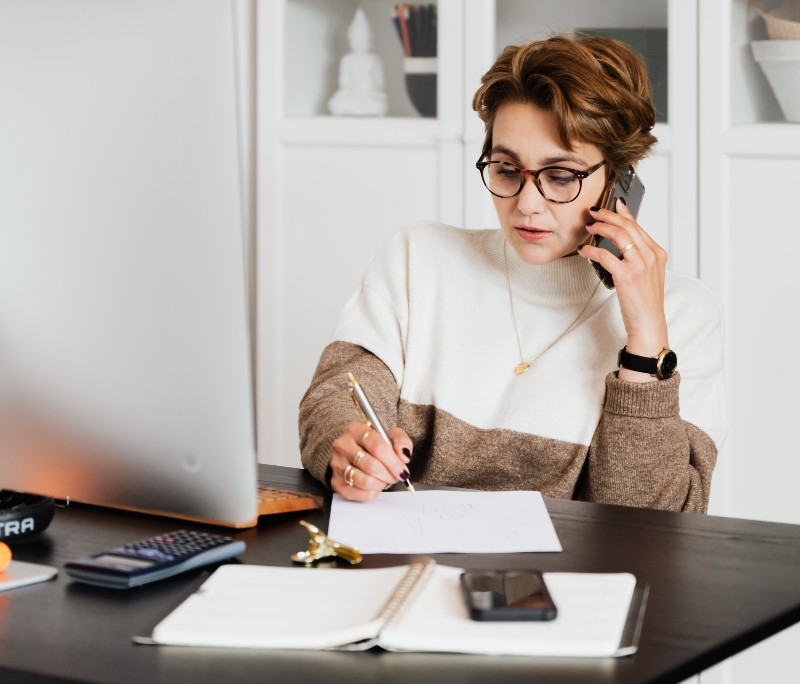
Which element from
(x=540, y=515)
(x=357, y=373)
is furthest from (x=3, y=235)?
(x=357, y=373)

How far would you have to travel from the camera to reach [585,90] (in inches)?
65.6

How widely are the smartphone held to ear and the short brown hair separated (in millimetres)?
19

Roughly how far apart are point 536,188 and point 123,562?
89 cm

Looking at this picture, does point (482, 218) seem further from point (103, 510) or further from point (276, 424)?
point (103, 510)

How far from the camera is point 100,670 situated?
820 mm

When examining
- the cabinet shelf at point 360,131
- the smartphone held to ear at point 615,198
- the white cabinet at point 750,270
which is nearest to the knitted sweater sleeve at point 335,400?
the smartphone held to ear at point 615,198

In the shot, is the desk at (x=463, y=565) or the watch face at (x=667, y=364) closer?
the desk at (x=463, y=565)

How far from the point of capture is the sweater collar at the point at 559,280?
1.82 metres

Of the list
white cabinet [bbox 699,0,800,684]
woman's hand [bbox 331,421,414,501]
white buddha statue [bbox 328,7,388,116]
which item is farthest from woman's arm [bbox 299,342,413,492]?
white buddha statue [bbox 328,7,388,116]

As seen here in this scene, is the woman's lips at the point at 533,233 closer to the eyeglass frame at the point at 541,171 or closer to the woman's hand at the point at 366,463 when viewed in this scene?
the eyeglass frame at the point at 541,171

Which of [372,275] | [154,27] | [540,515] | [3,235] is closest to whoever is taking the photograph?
[154,27]

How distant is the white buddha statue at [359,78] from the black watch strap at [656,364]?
1544 millimetres

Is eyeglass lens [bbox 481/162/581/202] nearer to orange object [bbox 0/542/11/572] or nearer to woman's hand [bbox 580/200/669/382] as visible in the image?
woman's hand [bbox 580/200/669/382]

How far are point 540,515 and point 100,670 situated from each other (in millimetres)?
531
